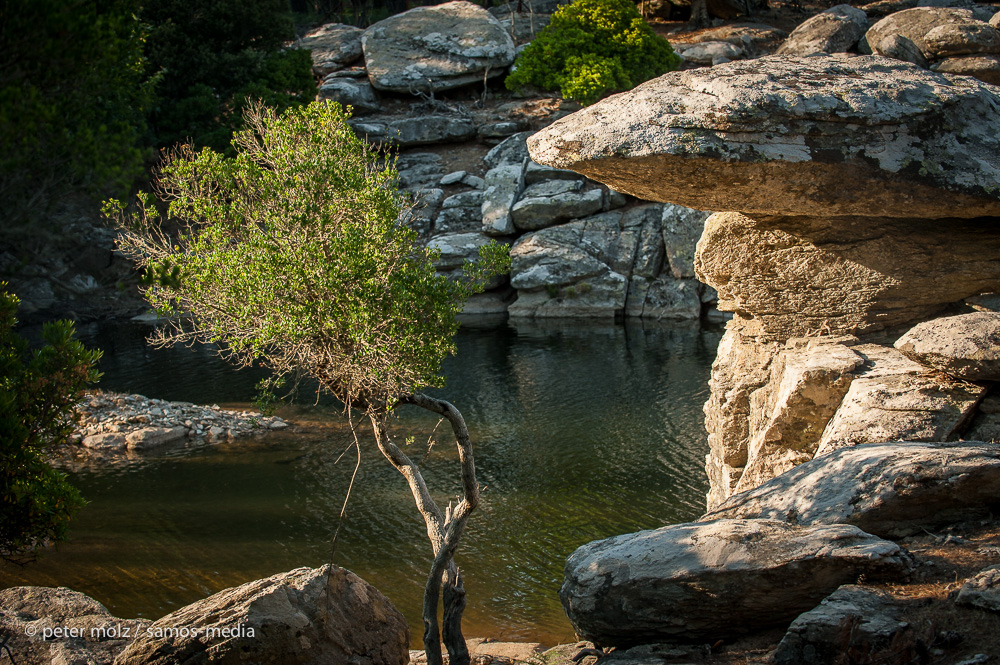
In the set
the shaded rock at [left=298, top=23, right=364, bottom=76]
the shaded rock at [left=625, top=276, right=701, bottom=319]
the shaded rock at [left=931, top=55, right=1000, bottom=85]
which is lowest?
the shaded rock at [left=625, top=276, right=701, bottom=319]

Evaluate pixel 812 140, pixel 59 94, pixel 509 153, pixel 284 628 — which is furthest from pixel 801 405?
pixel 509 153

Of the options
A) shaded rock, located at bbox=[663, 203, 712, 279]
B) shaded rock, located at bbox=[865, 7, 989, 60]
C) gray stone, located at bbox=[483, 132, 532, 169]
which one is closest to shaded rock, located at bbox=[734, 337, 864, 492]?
shaded rock, located at bbox=[663, 203, 712, 279]

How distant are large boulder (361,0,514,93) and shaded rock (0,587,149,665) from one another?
46474 millimetres

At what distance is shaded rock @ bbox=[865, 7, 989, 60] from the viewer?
36438 mm

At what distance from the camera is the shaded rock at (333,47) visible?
186ft

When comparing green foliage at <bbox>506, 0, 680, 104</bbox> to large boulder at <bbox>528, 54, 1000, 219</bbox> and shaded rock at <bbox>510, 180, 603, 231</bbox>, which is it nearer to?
shaded rock at <bbox>510, 180, 603, 231</bbox>

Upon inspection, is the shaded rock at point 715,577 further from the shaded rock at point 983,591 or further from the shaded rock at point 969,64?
the shaded rock at point 969,64

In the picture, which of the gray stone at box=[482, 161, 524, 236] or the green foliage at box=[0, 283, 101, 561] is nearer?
the green foliage at box=[0, 283, 101, 561]

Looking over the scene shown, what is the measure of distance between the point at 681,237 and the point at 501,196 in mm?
10610

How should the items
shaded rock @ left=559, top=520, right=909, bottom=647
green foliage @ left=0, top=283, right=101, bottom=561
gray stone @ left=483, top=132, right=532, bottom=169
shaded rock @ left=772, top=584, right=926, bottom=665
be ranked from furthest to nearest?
gray stone @ left=483, top=132, right=532, bottom=169, shaded rock @ left=559, top=520, right=909, bottom=647, green foliage @ left=0, top=283, right=101, bottom=561, shaded rock @ left=772, top=584, right=926, bottom=665

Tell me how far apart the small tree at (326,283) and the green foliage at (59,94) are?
1.67m

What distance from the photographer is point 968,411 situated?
434 inches

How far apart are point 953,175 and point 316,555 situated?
46.0 feet

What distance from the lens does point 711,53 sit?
49.8 metres
